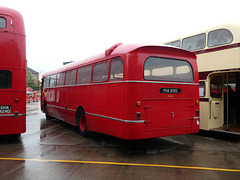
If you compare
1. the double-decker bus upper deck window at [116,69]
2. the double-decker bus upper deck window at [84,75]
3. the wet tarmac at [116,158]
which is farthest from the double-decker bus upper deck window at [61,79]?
the double-decker bus upper deck window at [116,69]

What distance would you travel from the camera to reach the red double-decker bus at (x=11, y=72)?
22.9 ft

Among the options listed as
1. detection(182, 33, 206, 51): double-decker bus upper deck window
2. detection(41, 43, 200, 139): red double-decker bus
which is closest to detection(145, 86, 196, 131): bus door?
detection(41, 43, 200, 139): red double-decker bus

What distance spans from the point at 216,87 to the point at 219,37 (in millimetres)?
1907

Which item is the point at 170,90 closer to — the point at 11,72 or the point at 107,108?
the point at 107,108

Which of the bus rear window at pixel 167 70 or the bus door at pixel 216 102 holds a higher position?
the bus rear window at pixel 167 70

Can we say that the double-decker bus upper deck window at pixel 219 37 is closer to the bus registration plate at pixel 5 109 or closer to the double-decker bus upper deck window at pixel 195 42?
the double-decker bus upper deck window at pixel 195 42

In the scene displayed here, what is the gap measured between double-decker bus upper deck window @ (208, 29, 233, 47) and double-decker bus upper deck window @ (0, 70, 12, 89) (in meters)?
6.97

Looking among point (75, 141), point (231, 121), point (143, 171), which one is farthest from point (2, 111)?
point (231, 121)

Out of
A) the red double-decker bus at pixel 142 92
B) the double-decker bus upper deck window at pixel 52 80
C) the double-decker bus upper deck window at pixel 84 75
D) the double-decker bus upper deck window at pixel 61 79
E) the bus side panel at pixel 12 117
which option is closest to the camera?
the red double-decker bus at pixel 142 92

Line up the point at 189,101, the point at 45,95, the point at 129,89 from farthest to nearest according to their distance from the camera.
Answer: the point at 45,95, the point at 189,101, the point at 129,89

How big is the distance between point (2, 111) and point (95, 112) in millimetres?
2941

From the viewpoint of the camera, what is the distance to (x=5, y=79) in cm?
706

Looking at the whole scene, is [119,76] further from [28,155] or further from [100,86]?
[28,155]

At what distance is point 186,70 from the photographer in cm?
666
